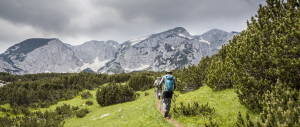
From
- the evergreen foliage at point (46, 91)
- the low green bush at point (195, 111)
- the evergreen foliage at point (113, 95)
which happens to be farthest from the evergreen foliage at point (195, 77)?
the evergreen foliage at point (46, 91)

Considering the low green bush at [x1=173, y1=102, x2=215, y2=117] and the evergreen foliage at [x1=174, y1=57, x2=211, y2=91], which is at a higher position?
the evergreen foliage at [x1=174, y1=57, x2=211, y2=91]

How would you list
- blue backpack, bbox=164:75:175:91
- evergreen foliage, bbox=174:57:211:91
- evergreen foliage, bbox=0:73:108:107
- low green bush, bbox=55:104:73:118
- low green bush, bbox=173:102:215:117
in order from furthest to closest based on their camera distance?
evergreen foliage, bbox=0:73:108:107, evergreen foliage, bbox=174:57:211:91, low green bush, bbox=55:104:73:118, blue backpack, bbox=164:75:175:91, low green bush, bbox=173:102:215:117

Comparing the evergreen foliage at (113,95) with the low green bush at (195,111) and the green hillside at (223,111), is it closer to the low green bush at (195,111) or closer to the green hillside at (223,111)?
the green hillside at (223,111)

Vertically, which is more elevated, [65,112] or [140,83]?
[140,83]

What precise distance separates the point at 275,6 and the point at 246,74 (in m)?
4.30

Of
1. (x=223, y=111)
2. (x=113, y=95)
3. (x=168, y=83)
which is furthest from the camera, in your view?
(x=113, y=95)

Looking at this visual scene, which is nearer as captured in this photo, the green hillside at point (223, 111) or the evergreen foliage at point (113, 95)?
the green hillside at point (223, 111)

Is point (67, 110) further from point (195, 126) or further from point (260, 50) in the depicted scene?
point (260, 50)

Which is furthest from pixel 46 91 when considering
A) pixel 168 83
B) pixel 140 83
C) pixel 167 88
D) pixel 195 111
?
pixel 195 111

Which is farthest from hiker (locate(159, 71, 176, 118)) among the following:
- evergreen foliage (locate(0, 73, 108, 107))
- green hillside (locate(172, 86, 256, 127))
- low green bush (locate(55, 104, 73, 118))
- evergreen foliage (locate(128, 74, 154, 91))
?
evergreen foliage (locate(0, 73, 108, 107))

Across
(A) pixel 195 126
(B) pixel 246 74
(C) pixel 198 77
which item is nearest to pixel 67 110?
(C) pixel 198 77

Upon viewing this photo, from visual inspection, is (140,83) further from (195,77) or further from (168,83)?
(168,83)

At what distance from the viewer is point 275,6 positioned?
13.7 meters

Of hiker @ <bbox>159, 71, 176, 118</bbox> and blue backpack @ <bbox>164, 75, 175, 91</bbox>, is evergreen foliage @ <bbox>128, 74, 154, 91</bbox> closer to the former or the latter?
hiker @ <bbox>159, 71, 176, 118</bbox>
